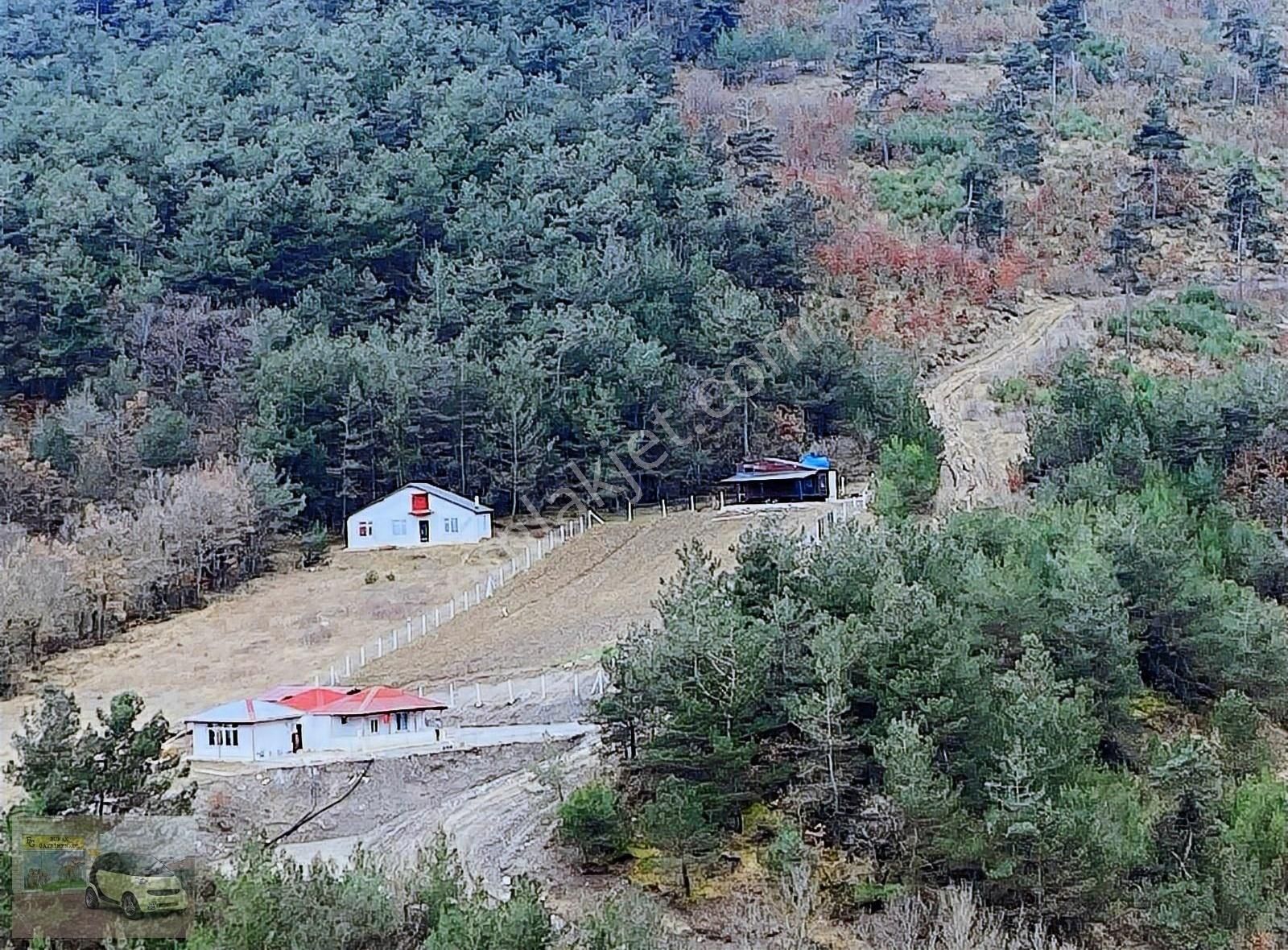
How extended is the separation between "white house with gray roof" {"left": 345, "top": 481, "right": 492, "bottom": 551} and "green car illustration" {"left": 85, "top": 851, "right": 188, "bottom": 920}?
19.0 meters

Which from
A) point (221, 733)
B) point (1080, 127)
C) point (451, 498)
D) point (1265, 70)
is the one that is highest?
point (1265, 70)

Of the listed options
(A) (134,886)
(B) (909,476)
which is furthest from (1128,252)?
(A) (134,886)

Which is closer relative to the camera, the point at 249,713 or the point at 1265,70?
the point at 249,713

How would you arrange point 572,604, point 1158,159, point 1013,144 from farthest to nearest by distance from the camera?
point 1013,144
point 1158,159
point 572,604

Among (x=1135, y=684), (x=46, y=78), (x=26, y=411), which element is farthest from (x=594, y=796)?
(x=46, y=78)

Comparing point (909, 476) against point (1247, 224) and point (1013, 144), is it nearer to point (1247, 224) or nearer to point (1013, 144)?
point (1247, 224)

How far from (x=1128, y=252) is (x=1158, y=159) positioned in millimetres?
6320

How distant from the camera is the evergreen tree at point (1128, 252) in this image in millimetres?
47812

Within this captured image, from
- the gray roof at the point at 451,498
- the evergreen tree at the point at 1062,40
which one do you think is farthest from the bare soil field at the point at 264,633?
the evergreen tree at the point at 1062,40

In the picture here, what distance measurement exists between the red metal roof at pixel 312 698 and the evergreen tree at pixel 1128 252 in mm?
32100

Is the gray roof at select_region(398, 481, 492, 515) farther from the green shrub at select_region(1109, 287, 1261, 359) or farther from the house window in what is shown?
the green shrub at select_region(1109, 287, 1261, 359)

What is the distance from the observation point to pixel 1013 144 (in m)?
54.0

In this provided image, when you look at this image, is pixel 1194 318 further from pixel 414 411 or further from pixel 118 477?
pixel 118 477

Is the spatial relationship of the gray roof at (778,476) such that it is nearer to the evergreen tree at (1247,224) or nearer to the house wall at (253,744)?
the house wall at (253,744)
